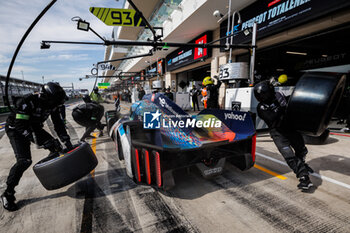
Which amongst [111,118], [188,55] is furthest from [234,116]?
[188,55]

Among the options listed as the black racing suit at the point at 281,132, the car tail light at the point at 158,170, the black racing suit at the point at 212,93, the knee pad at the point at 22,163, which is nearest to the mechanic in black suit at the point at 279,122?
the black racing suit at the point at 281,132

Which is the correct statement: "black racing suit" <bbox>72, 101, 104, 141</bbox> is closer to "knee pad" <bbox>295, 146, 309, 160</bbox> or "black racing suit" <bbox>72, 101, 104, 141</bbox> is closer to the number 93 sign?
the number 93 sign

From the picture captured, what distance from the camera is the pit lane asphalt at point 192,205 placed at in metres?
1.80

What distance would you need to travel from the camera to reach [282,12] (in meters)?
6.26

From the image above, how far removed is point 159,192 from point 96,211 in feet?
2.70

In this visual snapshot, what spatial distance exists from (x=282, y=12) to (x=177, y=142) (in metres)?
6.83

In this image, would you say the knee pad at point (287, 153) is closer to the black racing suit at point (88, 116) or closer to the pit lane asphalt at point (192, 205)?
the pit lane asphalt at point (192, 205)

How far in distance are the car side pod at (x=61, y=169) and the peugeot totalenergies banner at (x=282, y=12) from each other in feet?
18.2

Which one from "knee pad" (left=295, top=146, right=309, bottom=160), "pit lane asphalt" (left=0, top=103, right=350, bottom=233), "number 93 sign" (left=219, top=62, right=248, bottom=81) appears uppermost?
"number 93 sign" (left=219, top=62, right=248, bottom=81)

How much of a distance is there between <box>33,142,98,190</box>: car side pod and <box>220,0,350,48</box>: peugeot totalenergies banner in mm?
5551

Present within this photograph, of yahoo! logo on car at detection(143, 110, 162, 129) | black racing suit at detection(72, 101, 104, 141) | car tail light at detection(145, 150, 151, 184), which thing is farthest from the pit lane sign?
car tail light at detection(145, 150, 151, 184)

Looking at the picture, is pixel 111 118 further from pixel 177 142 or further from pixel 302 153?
pixel 302 153

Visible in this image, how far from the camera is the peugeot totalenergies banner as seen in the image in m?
5.11

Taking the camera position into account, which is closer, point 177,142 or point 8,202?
point 8,202
